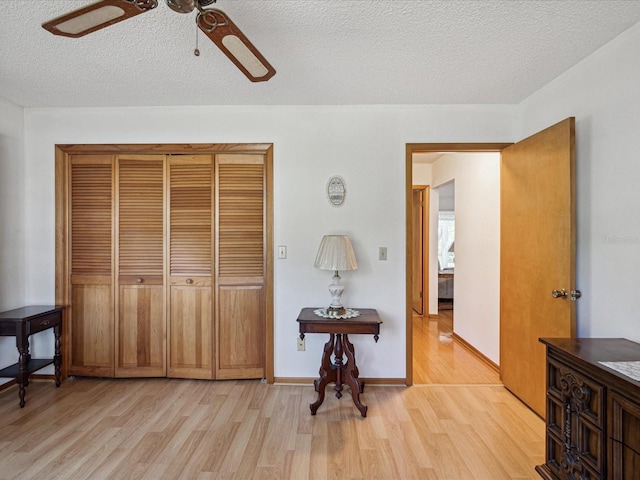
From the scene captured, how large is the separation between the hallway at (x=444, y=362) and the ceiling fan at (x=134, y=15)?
Result: 2827mm

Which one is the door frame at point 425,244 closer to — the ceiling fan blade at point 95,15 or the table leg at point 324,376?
the table leg at point 324,376

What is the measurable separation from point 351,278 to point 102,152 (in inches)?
97.2

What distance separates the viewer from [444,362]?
3.27m

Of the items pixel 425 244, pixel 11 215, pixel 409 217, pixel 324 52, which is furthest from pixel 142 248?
pixel 425 244

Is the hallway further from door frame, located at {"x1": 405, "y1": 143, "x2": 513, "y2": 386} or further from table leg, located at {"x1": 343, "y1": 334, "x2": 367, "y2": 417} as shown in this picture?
table leg, located at {"x1": 343, "y1": 334, "x2": 367, "y2": 417}

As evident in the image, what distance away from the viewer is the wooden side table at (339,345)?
2.30m

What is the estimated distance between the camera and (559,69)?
2.12m

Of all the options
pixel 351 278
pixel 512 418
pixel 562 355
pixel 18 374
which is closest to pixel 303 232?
pixel 351 278

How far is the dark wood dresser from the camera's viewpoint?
1.23 metres

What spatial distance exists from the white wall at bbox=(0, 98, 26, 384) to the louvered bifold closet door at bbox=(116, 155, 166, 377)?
852 mm

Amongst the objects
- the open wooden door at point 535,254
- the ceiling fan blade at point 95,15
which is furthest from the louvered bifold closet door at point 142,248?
the open wooden door at point 535,254

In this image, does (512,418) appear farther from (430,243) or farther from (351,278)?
(430,243)

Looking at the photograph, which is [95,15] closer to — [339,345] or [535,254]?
[339,345]

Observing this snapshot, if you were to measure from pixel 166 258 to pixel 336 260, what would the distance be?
1.54 meters
